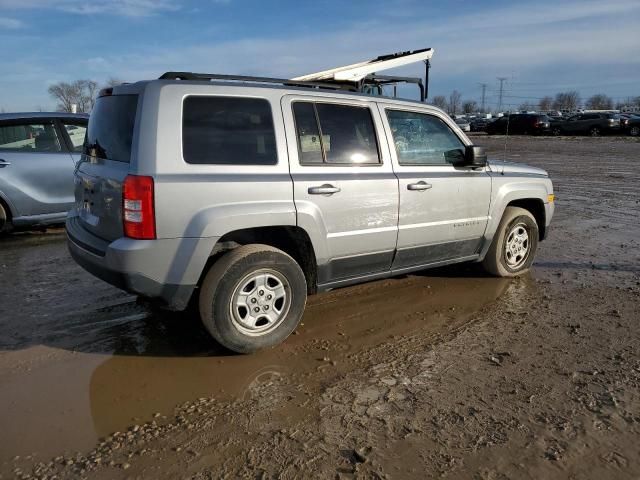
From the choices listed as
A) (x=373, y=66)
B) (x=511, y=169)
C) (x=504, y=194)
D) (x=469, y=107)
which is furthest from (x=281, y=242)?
(x=469, y=107)

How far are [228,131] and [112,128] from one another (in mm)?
875

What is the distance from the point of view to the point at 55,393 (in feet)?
11.0

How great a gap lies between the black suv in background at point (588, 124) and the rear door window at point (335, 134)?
119ft

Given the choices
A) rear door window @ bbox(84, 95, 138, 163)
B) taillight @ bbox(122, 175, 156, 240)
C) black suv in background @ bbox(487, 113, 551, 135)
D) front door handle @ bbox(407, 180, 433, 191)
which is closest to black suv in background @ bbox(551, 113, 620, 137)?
black suv in background @ bbox(487, 113, 551, 135)

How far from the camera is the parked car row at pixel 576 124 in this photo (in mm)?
35031

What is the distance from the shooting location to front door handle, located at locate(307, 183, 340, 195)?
13.1ft

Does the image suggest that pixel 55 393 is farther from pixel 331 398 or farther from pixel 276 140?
pixel 276 140

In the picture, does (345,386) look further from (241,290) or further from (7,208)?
(7,208)

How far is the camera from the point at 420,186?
15.2 feet

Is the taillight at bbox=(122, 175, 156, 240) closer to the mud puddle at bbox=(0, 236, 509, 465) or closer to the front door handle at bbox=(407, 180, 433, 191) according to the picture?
the mud puddle at bbox=(0, 236, 509, 465)

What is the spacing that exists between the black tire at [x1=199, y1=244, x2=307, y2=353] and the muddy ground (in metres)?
0.15

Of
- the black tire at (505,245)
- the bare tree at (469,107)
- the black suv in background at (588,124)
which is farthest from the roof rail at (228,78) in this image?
the bare tree at (469,107)

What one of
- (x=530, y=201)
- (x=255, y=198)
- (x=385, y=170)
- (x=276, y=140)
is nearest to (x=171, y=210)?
(x=255, y=198)

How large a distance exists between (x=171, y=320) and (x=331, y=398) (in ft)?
6.06
